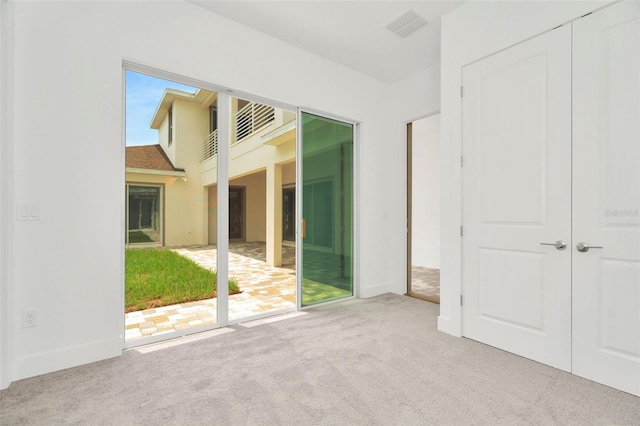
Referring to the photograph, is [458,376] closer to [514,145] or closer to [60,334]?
[514,145]

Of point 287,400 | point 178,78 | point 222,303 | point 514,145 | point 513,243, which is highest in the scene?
point 178,78

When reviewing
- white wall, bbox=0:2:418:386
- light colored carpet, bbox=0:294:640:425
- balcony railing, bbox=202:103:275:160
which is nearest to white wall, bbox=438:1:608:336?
light colored carpet, bbox=0:294:640:425

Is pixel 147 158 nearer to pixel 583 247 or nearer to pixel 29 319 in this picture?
pixel 29 319

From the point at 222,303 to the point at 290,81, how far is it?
271 centimetres

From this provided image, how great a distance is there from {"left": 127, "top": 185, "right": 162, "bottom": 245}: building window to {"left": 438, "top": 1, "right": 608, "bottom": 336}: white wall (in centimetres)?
294

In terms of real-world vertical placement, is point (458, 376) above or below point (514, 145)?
below

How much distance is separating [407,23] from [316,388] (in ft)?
11.9

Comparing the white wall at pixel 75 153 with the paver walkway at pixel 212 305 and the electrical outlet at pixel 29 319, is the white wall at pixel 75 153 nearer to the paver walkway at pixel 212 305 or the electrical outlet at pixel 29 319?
the electrical outlet at pixel 29 319

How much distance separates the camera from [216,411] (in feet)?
6.10

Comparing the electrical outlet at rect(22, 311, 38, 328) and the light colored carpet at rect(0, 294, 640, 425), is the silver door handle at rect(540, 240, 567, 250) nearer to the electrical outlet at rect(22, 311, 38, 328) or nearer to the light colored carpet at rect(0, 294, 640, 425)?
the light colored carpet at rect(0, 294, 640, 425)

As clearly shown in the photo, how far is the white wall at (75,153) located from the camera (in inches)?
89.4

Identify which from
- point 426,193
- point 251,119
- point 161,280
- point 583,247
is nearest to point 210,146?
point 161,280

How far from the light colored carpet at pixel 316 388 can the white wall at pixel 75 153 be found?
344mm

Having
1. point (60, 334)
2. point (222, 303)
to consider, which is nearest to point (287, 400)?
point (222, 303)
